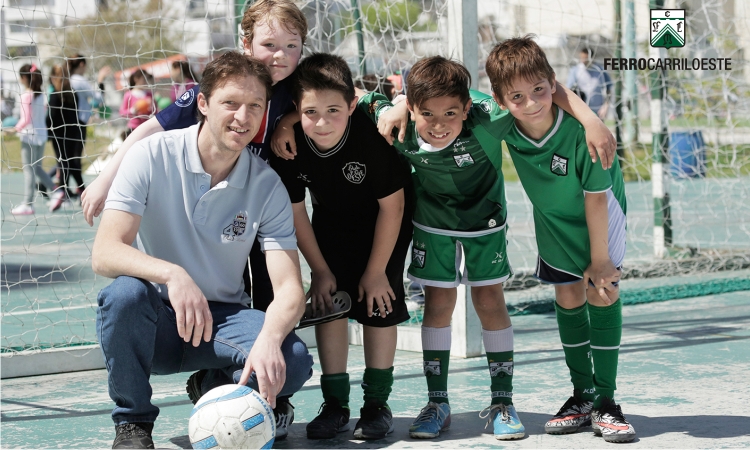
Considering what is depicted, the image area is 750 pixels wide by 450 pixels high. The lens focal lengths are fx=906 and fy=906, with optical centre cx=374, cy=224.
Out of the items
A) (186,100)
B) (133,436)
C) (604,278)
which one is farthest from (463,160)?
(133,436)

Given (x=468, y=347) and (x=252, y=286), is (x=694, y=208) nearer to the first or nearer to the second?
(x=468, y=347)

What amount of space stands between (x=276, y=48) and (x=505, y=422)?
1.51m

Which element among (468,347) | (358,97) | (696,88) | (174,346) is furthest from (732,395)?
(696,88)

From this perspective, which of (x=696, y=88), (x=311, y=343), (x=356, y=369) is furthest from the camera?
(x=696, y=88)

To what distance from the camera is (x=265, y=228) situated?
2961 mm

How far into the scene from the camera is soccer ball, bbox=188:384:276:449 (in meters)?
2.51

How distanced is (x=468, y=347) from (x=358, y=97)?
63.3 inches

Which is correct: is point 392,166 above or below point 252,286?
above

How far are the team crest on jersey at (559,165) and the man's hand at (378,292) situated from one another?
2.28 ft

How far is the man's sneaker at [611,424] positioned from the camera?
291cm

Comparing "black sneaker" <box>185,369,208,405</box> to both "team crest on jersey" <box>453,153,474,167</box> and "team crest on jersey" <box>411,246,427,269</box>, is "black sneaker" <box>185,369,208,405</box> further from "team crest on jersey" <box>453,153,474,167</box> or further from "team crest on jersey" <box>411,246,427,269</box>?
"team crest on jersey" <box>453,153,474,167</box>

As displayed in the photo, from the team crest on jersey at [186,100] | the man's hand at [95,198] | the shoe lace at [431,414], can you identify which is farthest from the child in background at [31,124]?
the shoe lace at [431,414]

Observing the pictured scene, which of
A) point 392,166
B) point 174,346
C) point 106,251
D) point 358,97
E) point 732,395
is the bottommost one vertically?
point 732,395

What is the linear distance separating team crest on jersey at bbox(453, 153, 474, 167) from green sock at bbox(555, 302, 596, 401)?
2.15ft
